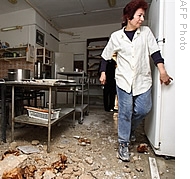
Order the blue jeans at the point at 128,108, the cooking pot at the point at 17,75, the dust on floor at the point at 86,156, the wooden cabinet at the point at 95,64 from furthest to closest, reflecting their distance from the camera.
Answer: the wooden cabinet at the point at 95,64 < the cooking pot at the point at 17,75 < the blue jeans at the point at 128,108 < the dust on floor at the point at 86,156

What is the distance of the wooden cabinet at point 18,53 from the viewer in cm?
416

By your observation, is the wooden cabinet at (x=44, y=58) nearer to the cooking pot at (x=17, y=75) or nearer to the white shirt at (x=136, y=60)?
the cooking pot at (x=17, y=75)

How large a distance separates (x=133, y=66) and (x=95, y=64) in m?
4.05

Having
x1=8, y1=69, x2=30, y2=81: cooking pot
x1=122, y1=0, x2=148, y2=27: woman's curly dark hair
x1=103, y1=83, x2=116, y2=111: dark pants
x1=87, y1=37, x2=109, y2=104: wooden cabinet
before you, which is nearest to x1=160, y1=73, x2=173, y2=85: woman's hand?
x1=122, y1=0, x2=148, y2=27: woman's curly dark hair

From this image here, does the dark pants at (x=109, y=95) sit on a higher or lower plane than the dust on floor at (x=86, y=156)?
higher

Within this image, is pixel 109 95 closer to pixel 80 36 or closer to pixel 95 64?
pixel 95 64

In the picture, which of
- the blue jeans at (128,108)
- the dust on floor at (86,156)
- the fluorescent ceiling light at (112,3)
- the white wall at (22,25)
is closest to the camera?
the dust on floor at (86,156)

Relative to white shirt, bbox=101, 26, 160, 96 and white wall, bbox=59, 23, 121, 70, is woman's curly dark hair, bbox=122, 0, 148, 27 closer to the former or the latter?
white shirt, bbox=101, 26, 160, 96

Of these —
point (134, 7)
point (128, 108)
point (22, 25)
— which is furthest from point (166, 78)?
point (22, 25)

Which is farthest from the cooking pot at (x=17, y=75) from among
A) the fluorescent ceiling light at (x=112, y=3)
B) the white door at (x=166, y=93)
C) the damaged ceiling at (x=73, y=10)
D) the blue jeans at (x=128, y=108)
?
the fluorescent ceiling light at (x=112, y=3)

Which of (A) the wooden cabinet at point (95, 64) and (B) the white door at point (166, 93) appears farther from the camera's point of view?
(A) the wooden cabinet at point (95, 64)

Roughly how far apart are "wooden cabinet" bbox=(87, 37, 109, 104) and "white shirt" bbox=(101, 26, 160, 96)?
3710mm

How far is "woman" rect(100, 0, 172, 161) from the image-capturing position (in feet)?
4.44

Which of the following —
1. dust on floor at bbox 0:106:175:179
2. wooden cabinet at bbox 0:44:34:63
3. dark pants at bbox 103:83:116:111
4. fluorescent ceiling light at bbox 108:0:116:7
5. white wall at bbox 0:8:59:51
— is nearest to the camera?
dust on floor at bbox 0:106:175:179
